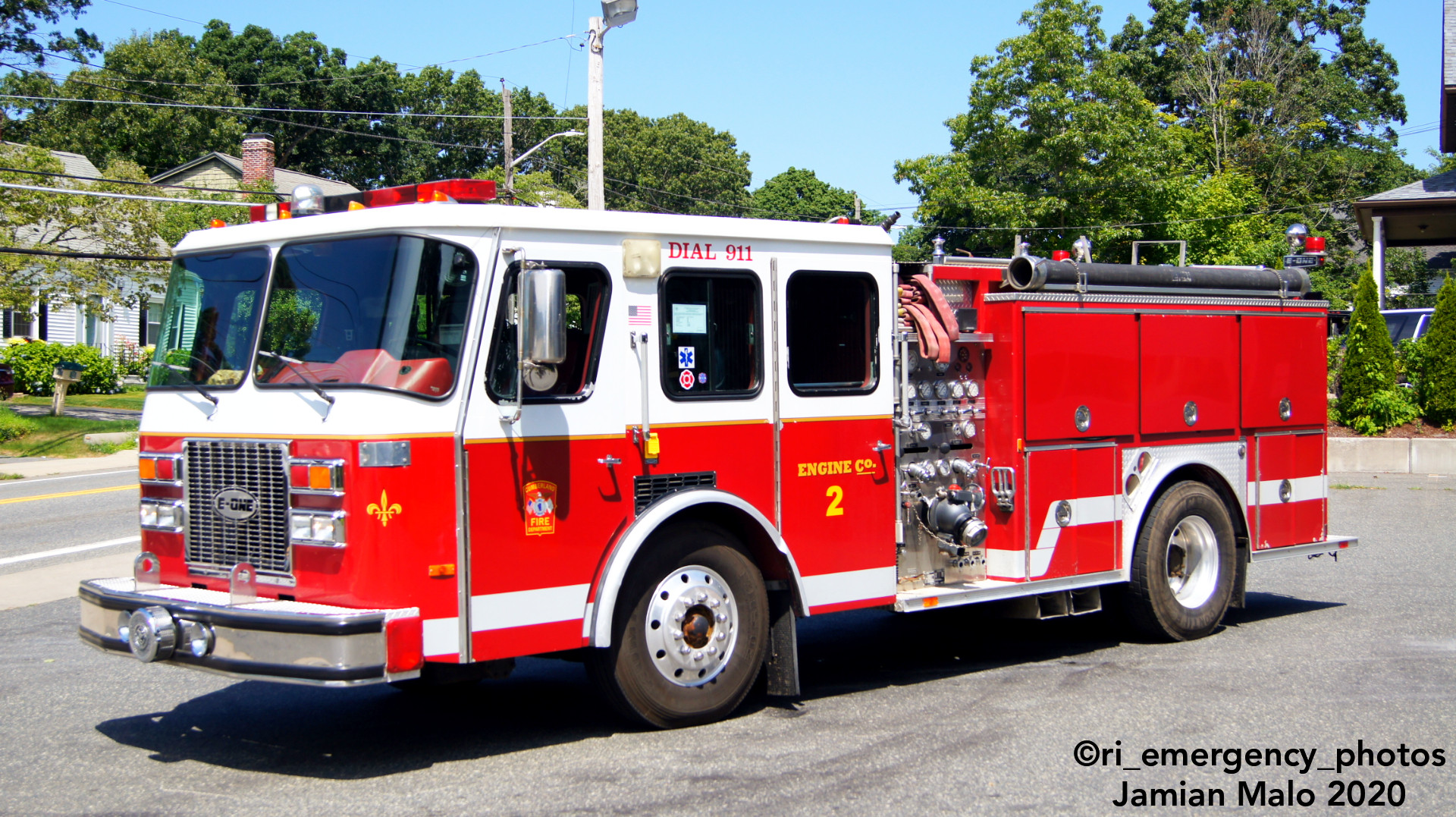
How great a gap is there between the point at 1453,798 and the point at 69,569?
11.0 m

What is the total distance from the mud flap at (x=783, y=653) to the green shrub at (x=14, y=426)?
22757 millimetres

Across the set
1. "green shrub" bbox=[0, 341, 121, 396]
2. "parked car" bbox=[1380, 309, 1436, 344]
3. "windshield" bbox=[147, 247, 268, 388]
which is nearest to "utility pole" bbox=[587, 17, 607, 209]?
"windshield" bbox=[147, 247, 268, 388]

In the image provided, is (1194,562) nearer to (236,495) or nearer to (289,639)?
(289,639)

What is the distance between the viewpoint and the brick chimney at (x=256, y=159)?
3869cm

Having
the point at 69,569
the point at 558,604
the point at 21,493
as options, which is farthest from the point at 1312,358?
the point at 21,493

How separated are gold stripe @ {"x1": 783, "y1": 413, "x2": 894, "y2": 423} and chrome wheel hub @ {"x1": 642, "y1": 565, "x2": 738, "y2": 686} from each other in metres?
0.94

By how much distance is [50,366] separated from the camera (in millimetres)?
32469

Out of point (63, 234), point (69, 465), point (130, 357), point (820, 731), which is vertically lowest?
point (820, 731)

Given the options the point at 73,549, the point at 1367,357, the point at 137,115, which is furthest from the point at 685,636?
the point at 137,115

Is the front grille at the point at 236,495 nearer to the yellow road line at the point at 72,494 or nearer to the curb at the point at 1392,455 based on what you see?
the yellow road line at the point at 72,494

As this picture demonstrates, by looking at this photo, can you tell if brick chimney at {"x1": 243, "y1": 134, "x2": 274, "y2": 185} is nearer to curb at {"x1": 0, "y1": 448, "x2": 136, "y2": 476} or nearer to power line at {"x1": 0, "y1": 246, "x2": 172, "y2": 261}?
power line at {"x1": 0, "y1": 246, "x2": 172, "y2": 261}

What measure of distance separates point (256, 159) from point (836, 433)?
1451 inches

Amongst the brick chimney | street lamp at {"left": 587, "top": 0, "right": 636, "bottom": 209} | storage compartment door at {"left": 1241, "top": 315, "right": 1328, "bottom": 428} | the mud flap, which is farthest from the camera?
the brick chimney

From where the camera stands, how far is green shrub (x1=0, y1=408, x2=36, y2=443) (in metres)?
24.4
